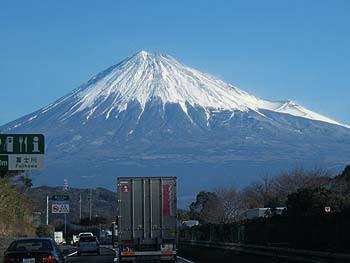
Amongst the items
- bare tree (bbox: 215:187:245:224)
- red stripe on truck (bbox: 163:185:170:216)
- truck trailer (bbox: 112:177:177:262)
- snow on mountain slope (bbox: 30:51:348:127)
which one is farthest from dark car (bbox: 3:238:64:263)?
snow on mountain slope (bbox: 30:51:348:127)

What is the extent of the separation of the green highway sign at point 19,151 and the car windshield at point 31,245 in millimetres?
18005

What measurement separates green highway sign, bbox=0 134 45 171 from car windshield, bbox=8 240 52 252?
18005 millimetres

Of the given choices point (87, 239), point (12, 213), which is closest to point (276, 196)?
point (87, 239)

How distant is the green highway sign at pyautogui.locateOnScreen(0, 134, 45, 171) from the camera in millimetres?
40906

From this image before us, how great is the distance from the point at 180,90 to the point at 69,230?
219ft

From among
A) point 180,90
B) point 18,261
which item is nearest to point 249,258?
point 18,261

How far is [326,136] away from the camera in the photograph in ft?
618

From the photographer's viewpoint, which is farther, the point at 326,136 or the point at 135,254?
the point at 326,136

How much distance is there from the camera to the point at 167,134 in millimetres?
174500

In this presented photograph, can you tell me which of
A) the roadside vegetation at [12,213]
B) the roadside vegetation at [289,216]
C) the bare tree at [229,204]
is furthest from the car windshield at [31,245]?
the bare tree at [229,204]

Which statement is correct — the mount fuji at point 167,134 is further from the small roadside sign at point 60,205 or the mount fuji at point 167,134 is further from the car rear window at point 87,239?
the car rear window at point 87,239

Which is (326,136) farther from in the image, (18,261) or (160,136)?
(18,261)

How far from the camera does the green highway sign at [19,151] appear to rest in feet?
134

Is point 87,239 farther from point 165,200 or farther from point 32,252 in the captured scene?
point 32,252
